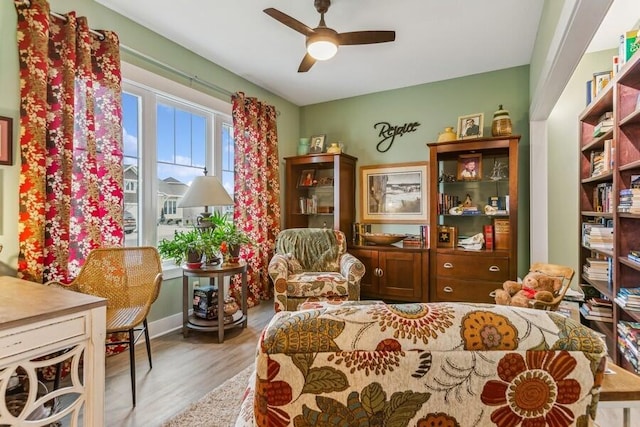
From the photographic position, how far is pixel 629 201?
6.91 feet

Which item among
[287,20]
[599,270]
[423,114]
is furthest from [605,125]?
[287,20]

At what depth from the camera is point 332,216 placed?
455 centimetres

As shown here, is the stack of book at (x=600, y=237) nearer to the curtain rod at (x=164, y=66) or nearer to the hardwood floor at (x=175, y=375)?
the hardwood floor at (x=175, y=375)

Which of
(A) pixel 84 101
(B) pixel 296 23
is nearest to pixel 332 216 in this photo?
(B) pixel 296 23

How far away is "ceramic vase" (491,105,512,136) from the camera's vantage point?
3371mm

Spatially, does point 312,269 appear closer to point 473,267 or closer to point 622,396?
point 473,267

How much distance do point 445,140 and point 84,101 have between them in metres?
3.26

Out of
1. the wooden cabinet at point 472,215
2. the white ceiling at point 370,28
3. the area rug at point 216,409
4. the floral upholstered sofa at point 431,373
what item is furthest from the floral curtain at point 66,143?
the wooden cabinet at point 472,215

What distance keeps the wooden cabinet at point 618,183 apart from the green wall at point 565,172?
53 centimetres

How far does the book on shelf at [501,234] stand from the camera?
11.1 ft

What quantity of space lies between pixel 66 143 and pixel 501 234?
3770mm

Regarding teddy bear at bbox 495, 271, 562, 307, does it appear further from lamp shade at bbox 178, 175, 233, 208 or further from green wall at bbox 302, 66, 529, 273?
lamp shade at bbox 178, 175, 233, 208

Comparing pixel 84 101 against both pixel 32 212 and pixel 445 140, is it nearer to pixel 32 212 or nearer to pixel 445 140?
pixel 32 212

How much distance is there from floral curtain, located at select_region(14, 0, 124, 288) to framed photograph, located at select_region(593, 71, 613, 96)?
3762mm
